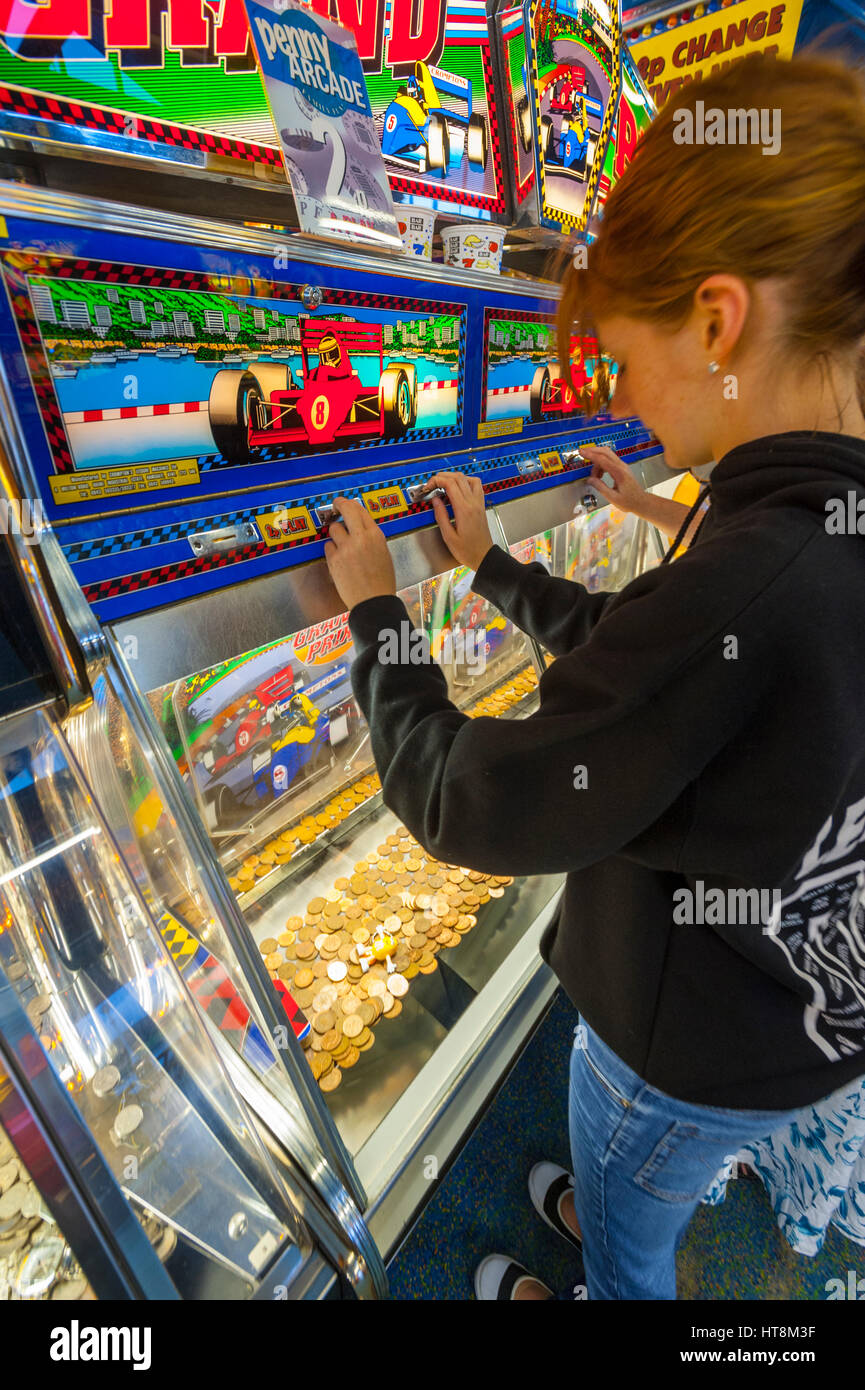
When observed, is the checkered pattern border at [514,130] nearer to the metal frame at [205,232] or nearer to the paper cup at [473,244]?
the paper cup at [473,244]

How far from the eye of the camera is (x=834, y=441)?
828 mm

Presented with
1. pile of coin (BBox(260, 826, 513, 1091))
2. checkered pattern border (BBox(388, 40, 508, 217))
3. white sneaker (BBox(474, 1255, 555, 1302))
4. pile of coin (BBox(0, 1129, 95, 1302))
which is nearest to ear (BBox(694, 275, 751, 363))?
checkered pattern border (BBox(388, 40, 508, 217))

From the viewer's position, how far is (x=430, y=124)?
4.74 ft

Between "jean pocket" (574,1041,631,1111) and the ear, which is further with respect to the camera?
"jean pocket" (574,1041,631,1111)

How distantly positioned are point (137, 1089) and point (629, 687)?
1086 mm

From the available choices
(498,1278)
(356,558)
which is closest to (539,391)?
(356,558)

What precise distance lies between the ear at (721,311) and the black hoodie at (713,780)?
0.16 metres

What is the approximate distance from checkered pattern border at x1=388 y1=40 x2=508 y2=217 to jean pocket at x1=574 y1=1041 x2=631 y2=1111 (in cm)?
192

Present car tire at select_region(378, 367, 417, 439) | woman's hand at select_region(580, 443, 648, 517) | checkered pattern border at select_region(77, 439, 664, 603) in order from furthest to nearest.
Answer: woman's hand at select_region(580, 443, 648, 517), car tire at select_region(378, 367, 417, 439), checkered pattern border at select_region(77, 439, 664, 603)

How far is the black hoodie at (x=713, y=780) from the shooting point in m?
0.78

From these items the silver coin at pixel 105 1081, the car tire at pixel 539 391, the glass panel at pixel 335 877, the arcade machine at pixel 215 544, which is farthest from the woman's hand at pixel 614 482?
the silver coin at pixel 105 1081

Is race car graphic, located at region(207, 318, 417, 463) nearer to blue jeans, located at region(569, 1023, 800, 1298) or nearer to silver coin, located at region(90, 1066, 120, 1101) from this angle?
silver coin, located at region(90, 1066, 120, 1101)

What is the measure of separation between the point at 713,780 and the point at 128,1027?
3.54ft

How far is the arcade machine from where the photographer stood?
92 cm
